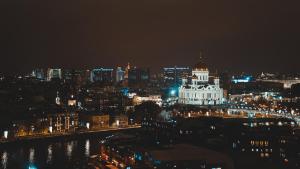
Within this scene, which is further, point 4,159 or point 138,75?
point 138,75

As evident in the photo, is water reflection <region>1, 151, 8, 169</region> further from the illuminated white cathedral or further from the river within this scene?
the illuminated white cathedral

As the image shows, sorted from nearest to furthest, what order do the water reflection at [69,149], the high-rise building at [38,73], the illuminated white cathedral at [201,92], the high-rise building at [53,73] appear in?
the water reflection at [69,149] → the illuminated white cathedral at [201,92] → the high-rise building at [53,73] → the high-rise building at [38,73]

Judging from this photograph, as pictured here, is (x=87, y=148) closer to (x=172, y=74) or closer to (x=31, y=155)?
(x=31, y=155)

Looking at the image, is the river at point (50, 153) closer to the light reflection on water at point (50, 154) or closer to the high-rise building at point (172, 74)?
the light reflection on water at point (50, 154)

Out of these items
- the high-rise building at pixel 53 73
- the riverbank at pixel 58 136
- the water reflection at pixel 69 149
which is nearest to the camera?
the water reflection at pixel 69 149

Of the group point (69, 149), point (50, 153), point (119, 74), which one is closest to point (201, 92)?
point (69, 149)

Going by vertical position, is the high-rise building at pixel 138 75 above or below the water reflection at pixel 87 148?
above

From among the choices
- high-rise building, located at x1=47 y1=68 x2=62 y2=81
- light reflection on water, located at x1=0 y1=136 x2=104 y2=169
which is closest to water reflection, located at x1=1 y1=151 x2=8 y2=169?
light reflection on water, located at x1=0 y1=136 x2=104 y2=169

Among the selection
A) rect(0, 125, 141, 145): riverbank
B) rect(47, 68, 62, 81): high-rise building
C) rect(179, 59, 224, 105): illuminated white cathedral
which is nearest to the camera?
rect(0, 125, 141, 145): riverbank

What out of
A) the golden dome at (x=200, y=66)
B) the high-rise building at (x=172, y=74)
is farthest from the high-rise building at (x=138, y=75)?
the golden dome at (x=200, y=66)
